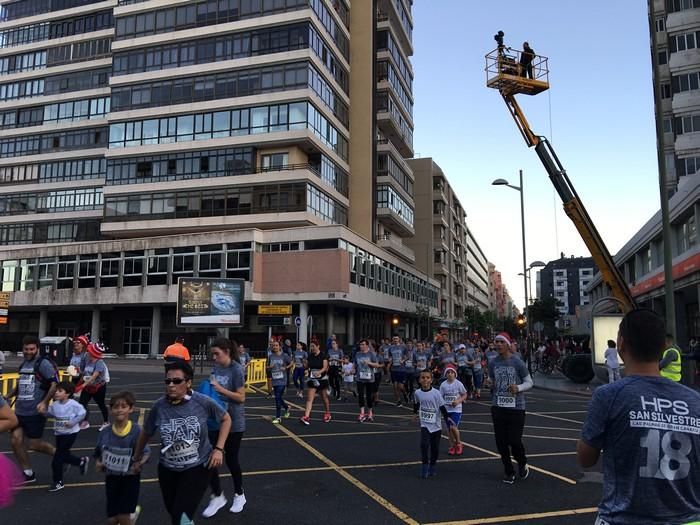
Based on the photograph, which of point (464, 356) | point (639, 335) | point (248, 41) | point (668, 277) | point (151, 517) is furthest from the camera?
point (248, 41)

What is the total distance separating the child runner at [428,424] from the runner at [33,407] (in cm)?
507

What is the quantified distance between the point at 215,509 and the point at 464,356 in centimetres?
1203

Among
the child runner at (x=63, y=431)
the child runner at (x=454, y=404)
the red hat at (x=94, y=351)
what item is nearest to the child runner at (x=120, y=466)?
the child runner at (x=63, y=431)

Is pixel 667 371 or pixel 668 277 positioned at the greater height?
pixel 668 277

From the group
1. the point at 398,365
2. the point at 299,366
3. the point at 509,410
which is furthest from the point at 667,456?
the point at 299,366

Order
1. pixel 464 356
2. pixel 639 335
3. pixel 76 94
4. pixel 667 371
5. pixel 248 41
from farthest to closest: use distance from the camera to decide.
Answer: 1. pixel 76 94
2. pixel 248 41
3. pixel 464 356
4. pixel 667 371
5. pixel 639 335

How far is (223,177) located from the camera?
4194 centimetres

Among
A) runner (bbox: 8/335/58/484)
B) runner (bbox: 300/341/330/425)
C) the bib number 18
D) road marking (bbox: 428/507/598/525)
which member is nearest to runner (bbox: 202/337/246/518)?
road marking (bbox: 428/507/598/525)

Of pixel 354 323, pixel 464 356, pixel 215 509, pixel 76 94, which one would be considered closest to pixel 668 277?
pixel 464 356

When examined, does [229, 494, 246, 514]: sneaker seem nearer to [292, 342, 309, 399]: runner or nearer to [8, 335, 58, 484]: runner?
[8, 335, 58, 484]: runner

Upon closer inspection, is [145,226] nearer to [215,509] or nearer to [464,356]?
[464,356]

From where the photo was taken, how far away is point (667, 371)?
9.70 metres

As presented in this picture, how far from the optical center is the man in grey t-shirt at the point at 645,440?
2.52m

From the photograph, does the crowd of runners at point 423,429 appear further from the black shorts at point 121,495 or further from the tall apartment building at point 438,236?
the tall apartment building at point 438,236
